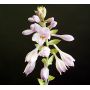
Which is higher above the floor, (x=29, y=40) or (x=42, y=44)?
(x=29, y=40)

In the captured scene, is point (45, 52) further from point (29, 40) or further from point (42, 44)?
point (29, 40)

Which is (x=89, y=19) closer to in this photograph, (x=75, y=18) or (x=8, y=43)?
(x=75, y=18)

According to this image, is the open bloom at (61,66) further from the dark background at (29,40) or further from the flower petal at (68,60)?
the dark background at (29,40)

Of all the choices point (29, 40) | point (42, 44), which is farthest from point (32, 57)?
point (29, 40)

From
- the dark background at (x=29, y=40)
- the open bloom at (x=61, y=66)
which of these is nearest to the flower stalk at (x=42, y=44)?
the open bloom at (x=61, y=66)

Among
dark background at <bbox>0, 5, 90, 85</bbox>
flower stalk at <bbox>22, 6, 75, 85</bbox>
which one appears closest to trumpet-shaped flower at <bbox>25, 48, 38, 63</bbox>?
flower stalk at <bbox>22, 6, 75, 85</bbox>

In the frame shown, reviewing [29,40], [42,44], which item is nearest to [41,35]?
[42,44]

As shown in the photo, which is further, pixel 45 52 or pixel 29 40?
pixel 29 40
